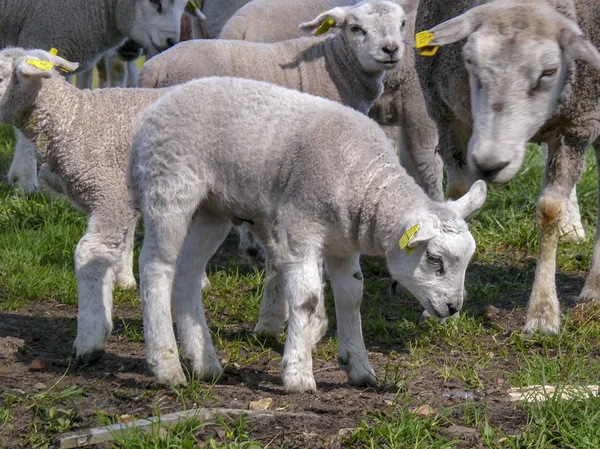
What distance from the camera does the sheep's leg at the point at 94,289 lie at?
457 centimetres

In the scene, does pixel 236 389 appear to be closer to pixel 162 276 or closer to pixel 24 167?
pixel 162 276

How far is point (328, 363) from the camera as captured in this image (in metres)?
4.75

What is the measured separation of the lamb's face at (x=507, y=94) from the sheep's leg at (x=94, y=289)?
1.79m

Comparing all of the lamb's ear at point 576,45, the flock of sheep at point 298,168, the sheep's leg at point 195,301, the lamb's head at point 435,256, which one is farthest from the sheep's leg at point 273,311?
the lamb's ear at point 576,45

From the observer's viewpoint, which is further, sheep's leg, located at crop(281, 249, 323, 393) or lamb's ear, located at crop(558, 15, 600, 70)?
lamb's ear, located at crop(558, 15, 600, 70)

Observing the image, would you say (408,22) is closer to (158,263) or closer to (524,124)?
(524,124)

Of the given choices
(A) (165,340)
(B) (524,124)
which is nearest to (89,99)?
(A) (165,340)

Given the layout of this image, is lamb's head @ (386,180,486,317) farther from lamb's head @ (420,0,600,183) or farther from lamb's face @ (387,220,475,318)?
lamb's head @ (420,0,600,183)

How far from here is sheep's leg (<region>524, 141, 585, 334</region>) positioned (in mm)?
5293

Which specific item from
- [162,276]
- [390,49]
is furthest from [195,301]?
[390,49]

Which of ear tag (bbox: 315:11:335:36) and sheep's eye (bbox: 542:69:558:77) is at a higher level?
sheep's eye (bbox: 542:69:558:77)

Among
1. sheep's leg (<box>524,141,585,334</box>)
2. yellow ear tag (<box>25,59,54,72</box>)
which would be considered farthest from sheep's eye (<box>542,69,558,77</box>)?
yellow ear tag (<box>25,59,54,72</box>)

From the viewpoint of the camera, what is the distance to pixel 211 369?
14.3ft

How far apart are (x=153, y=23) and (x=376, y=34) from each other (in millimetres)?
2021
